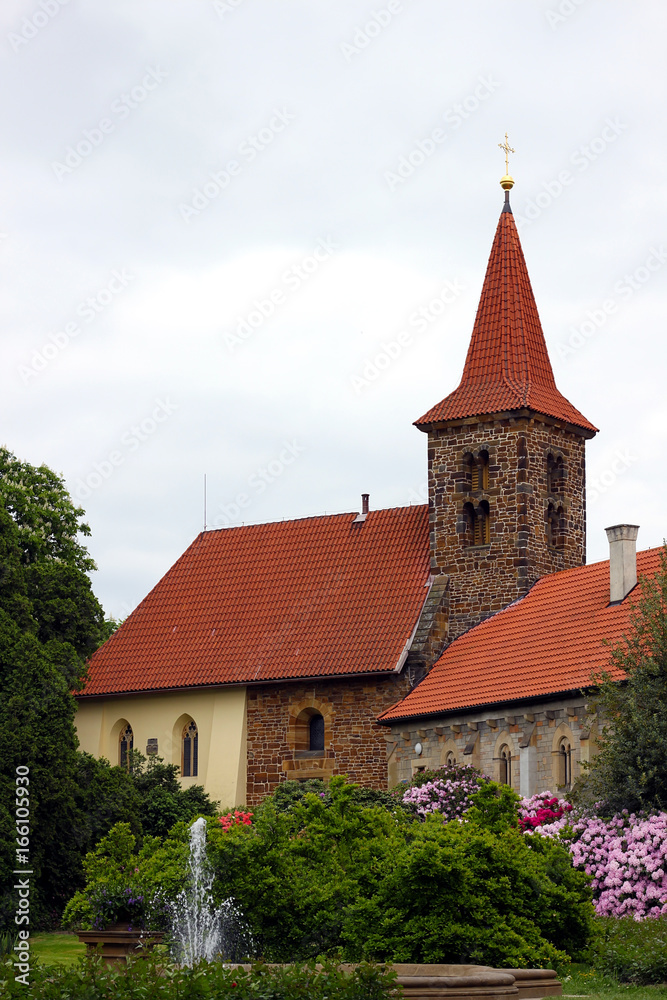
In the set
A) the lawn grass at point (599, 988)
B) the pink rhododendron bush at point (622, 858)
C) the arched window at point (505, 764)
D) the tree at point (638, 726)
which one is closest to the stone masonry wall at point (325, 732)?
the arched window at point (505, 764)

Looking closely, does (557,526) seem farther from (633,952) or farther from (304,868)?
(633,952)

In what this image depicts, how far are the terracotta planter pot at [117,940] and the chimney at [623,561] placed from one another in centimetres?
1451

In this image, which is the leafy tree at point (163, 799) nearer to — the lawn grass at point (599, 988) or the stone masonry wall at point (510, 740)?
the stone masonry wall at point (510, 740)

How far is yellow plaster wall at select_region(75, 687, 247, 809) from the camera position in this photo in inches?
1572

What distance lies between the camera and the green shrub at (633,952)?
1877 centimetres

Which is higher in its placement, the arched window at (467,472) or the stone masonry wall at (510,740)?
the arched window at (467,472)

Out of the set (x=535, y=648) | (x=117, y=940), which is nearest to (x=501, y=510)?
(x=535, y=648)

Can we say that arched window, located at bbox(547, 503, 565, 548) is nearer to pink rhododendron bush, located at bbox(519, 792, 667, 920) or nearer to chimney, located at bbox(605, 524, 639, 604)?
chimney, located at bbox(605, 524, 639, 604)

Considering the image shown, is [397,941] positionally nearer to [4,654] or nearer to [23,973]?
[23,973]

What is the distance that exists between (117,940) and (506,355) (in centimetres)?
2172

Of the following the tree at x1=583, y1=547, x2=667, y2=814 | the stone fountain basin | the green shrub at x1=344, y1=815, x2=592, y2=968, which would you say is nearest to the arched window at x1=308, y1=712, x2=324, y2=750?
the tree at x1=583, y1=547, x2=667, y2=814

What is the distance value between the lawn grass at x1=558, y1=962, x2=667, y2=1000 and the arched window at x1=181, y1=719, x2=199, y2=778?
22193 mm

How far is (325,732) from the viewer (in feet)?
127

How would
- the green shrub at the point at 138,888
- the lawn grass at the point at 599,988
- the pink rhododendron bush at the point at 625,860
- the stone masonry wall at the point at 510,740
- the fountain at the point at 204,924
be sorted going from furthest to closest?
the stone masonry wall at the point at 510,740
the pink rhododendron bush at the point at 625,860
the green shrub at the point at 138,888
the fountain at the point at 204,924
the lawn grass at the point at 599,988
